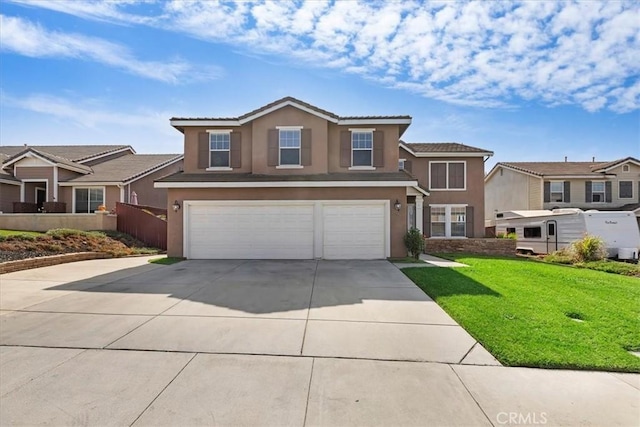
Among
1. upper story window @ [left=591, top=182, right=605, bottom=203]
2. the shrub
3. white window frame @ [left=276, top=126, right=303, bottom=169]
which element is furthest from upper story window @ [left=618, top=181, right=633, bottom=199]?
white window frame @ [left=276, top=126, right=303, bottom=169]

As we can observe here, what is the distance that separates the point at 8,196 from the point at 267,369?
25.5 metres

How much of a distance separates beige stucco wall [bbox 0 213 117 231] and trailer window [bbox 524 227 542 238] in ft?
75.1

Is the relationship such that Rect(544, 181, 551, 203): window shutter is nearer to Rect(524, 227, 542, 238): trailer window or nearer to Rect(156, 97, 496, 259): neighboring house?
Rect(524, 227, 542, 238): trailer window

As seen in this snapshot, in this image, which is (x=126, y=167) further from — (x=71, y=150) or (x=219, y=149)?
(x=219, y=149)

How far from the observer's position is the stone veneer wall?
1756 cm

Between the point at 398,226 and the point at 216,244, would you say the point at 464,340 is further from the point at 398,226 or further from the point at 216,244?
the point at 216,244

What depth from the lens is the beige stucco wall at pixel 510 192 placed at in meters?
24.2

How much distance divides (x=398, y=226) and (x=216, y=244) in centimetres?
713

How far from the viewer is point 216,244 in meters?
13.1

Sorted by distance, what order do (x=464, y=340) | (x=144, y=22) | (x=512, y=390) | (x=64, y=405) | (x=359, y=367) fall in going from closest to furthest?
(x=64, y=405) < (x=512, y=390) < (x=359, y=367) < (x=464, y=340) < (x=144, y=22)

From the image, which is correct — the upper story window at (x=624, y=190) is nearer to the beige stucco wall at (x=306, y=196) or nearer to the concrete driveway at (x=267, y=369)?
the beige stucco wall at (x=306, y=196)

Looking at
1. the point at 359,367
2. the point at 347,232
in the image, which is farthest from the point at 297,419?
the point at 347,232

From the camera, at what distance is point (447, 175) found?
838 inches

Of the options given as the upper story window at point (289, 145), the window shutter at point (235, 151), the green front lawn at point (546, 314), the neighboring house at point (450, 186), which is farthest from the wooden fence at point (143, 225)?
the neighboring house at point (450, 186)
